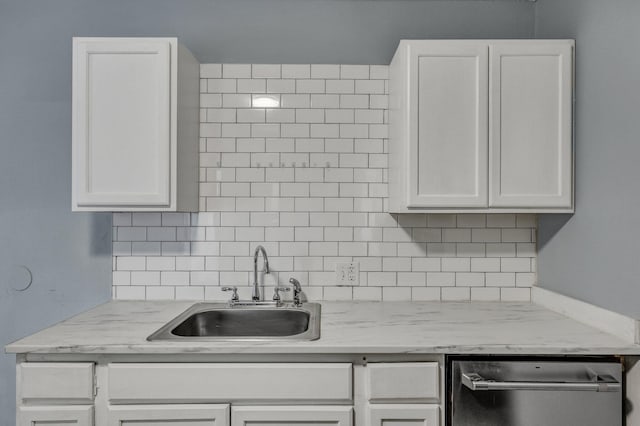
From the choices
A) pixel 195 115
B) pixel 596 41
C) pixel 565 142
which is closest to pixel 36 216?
pixel 195 115

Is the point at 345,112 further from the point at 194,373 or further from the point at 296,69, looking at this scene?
the point at 194,373

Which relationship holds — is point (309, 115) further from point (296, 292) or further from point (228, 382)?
point (228, 382)

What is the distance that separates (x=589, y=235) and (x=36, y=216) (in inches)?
98.0

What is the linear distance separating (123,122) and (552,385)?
1859 millimetres

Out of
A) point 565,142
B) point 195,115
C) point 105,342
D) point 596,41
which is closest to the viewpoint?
point 105,342

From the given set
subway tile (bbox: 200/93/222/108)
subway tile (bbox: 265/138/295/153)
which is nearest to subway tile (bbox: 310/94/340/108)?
subway tile (bbox: 265/138/295/153)

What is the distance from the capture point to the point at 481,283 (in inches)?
91.8

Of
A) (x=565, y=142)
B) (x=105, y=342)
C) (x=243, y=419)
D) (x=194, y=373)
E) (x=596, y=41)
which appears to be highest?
(x=596, y=41)

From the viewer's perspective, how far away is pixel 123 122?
1953mm

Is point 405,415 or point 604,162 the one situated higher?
point 604,162

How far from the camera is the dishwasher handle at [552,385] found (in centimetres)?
150

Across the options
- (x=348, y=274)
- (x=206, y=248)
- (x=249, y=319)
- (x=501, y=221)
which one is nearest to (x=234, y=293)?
(x=249, y=319)

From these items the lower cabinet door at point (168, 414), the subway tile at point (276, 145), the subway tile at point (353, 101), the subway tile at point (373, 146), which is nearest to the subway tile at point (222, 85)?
the subway tile at point (276, 145)

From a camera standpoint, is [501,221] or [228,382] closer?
[228,382]
